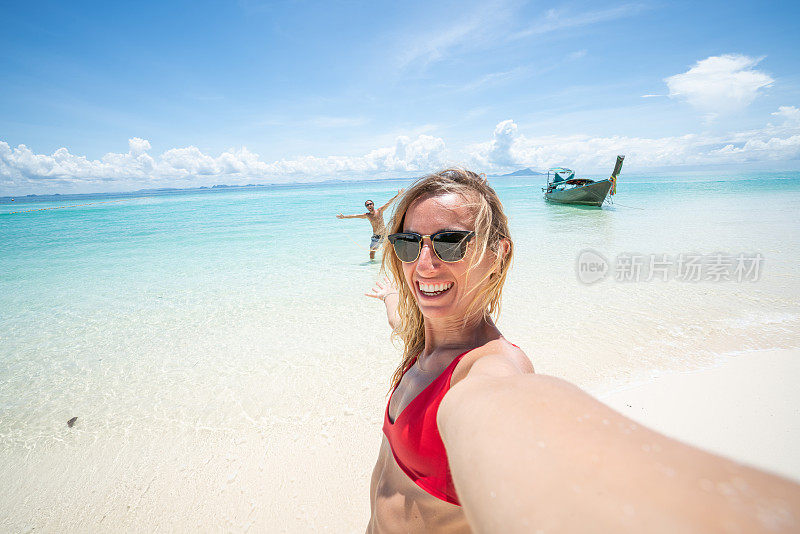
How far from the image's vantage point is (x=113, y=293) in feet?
28.8

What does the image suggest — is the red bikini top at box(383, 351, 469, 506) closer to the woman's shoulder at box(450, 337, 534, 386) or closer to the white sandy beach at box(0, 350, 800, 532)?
the woman's shoulder at box(450, 337, 534, 386)

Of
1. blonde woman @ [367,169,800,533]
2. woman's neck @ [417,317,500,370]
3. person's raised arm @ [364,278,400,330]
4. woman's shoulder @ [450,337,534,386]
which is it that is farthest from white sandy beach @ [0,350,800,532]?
woman's shoulder @ [450,337,534,386]

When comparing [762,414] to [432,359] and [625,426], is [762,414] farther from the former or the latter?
[625,426]

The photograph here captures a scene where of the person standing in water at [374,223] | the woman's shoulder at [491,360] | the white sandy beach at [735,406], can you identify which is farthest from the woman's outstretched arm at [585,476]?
the person standing in water at [374,223]

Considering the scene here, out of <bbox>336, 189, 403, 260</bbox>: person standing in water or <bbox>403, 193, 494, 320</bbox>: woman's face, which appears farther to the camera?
<bbox>336, 189, 403, 260</bbox>: person standing in water

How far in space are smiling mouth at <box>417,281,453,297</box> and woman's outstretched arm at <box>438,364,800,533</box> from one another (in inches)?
34.3

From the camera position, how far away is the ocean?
3.11m

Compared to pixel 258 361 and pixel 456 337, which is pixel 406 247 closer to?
pixel 456 337

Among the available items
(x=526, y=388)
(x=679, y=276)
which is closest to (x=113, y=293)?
(x=526, y=388)

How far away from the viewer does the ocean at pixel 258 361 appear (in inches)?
122

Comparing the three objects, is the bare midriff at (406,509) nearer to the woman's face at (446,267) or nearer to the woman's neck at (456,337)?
the woman's neck at (456,337)

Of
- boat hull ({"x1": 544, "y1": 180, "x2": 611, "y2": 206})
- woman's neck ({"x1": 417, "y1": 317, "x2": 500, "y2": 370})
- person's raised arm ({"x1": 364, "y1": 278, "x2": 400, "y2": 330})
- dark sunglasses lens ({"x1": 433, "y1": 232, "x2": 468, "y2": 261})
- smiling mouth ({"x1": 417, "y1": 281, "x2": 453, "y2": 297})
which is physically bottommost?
boat hull ({"x1": 544, "y1": 180, "x2": 611, "y2": 206})

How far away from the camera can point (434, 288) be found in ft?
5.27

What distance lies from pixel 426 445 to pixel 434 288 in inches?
26.4
